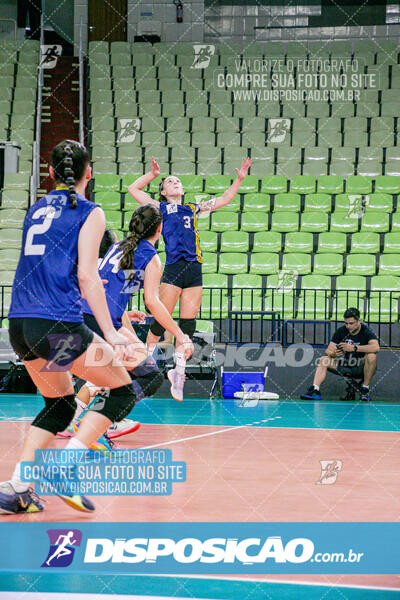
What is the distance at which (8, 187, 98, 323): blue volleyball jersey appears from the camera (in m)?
3.53

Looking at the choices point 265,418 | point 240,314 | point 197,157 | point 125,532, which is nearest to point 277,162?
point 197,157

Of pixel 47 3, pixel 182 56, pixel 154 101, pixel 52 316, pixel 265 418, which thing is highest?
pixel 47 3

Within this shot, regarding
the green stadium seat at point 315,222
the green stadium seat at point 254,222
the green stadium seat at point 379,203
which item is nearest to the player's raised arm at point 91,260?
the green stadium seat at point 254,222

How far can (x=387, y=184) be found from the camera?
1416 centimetres

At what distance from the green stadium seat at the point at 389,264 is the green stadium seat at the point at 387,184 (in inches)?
68.4

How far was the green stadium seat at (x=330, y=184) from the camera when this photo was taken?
46.6 feet

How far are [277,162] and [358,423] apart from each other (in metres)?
7.78

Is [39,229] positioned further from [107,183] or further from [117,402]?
[107,183]

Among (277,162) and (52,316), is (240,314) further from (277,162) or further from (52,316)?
(52,316)

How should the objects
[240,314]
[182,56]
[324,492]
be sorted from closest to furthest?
[324,492] < [240,314] < [182,56]

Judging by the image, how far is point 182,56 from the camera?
17.6m

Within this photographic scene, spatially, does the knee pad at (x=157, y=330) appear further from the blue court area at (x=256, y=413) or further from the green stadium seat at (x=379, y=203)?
the green stadium seat at (x=379, y=203)

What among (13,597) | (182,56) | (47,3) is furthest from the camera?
(47,3)

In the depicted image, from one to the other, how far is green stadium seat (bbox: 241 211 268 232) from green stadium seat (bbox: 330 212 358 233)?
1084 millimetres
